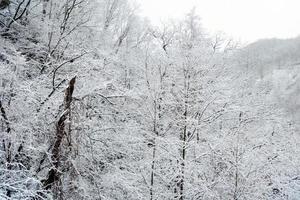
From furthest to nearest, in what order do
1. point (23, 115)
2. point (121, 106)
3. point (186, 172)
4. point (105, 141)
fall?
point (121, 106) < point (105, 141) < point (186, 172) < point (23, 115)

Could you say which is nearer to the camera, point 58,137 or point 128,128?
A: point 58,137

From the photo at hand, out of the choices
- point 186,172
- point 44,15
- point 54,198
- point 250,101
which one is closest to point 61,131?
point 54,198

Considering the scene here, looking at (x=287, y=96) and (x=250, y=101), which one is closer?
(x=250, y=101)

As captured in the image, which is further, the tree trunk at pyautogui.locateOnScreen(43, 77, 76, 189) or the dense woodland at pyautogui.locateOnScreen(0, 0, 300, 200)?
the dense woodland at pyautogui.locateOnScreen(0, 0, 300, 200)

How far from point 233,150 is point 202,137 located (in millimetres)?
993

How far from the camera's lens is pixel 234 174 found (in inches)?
371

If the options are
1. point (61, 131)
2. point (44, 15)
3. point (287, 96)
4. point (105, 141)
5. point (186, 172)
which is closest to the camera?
point (61, 131)

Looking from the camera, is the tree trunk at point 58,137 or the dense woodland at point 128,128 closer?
the tree trunk at point 58,137

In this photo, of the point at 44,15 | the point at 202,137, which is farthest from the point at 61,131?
the point at 44,15

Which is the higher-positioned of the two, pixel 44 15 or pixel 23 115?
pixel 44 15

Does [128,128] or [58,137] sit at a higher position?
[58,137]

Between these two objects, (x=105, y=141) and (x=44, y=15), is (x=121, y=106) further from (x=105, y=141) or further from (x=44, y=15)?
(x=44, y=15)

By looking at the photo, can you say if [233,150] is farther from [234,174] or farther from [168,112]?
[168,112]

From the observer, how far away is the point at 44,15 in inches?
498
